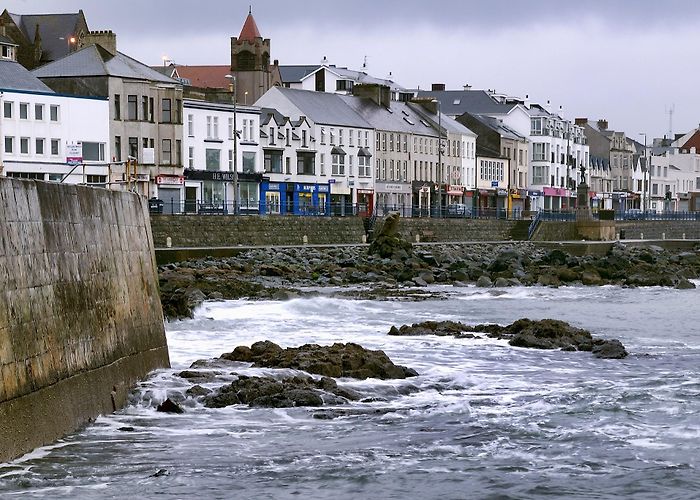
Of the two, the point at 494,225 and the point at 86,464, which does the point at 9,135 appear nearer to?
the point at 494,225

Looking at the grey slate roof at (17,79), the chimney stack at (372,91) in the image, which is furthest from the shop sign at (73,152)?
the chimney stack at (372,91)

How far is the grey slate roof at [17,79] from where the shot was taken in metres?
60.8

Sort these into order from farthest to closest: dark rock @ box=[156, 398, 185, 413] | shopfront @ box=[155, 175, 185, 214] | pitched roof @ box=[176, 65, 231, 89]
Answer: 1. pitched roof @ box=[176, 65, 231, 89]
2. shopfront @ box=[155, 175, 185, 214]
3. dark rock @ box=[156, 398, 185, 413]

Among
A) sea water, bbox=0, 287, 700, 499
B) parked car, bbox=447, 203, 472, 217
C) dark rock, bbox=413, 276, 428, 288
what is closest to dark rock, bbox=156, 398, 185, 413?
sea water, bbox=0, 287, 700, 499

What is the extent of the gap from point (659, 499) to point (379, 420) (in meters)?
4.75

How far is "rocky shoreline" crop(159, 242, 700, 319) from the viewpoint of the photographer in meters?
40.2

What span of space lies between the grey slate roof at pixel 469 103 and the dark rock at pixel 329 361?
91007 millimetres

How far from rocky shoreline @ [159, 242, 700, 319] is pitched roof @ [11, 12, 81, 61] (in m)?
37.5

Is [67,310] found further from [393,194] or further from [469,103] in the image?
[469,103]

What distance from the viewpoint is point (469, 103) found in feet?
375

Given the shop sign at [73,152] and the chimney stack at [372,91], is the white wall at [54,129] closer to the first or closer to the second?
the shop sign at [73,152]

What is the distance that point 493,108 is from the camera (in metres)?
115

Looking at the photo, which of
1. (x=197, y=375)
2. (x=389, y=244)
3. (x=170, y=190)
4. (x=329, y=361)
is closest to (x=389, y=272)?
(x=389, y=244)

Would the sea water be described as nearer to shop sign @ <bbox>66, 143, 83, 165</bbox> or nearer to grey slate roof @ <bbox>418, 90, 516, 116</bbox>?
shop sign @ <bbox>66, 143, 83, 165</bbox>
